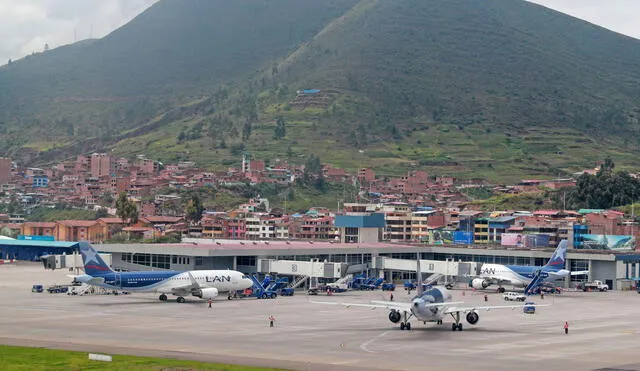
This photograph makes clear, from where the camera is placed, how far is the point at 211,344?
6994cm

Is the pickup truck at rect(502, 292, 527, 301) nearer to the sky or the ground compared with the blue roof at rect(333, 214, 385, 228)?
nearer to the ground

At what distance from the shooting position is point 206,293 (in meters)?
106

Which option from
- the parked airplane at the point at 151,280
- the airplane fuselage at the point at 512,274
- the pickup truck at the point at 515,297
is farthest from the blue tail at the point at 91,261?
the airplane fuselage at the point at 512,274

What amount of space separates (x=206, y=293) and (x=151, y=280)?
5.66m

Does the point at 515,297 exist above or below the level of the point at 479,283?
below

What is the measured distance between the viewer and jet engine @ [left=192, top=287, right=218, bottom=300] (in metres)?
106

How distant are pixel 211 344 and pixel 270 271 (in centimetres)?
5589

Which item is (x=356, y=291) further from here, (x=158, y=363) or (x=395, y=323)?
(x=158, y=363)

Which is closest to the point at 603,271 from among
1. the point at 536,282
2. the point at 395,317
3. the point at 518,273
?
the point at 518,273

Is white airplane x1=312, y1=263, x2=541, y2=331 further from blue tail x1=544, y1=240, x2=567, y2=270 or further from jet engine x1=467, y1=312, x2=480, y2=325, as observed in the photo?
blue tail x1=544, y1=240, x2=567, y2=270

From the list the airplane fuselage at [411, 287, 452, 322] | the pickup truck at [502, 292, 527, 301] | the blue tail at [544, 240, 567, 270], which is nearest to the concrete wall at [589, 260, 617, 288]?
the blue tail at [544, 240, 567, 270]

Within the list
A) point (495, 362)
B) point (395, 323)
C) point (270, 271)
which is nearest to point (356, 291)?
point (270, 271)

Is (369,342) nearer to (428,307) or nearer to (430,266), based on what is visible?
(428,307)

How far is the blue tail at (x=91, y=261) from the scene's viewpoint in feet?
344
